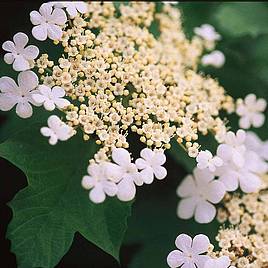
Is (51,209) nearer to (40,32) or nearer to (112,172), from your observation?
(112,172)

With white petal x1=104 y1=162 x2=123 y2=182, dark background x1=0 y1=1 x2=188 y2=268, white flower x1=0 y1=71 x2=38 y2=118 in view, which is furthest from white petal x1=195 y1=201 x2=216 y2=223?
white flower x1=0 y1=71 x2=38 y2=118

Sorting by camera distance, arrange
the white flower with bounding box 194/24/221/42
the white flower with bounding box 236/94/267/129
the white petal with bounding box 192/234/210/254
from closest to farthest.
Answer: the white petal with bounding box 192/234/210/254, the white flower with bounding box 236/94/267/129, the white flower with bounding box 194/24/221/42

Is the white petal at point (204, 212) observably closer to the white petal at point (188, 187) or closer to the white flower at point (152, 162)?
the white petal at point (188, 187)

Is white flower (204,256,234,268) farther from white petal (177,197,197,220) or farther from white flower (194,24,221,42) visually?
white flower (194,24,221,42)

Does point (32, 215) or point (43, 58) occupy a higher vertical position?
point (43, 58)

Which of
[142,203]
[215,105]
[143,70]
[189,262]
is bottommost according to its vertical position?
[142,203]

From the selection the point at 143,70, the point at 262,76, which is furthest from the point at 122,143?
the point at 262,76

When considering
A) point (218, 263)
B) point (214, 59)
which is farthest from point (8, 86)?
point (214, 59)

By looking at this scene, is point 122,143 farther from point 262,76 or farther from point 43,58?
point 262,76
